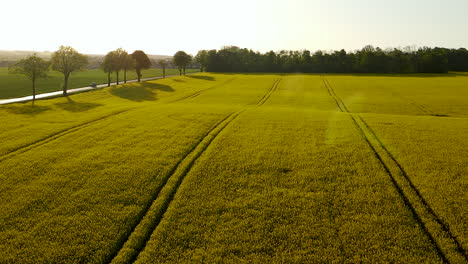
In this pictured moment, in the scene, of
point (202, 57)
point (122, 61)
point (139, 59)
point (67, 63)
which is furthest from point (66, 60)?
point (202, 57)

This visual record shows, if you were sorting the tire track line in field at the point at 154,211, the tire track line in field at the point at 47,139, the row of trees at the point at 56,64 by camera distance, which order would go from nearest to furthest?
the tire track line in field at the point at 154,211 < the tire track line in field at the point at 47,139 < the row of trees at the point at 56,64

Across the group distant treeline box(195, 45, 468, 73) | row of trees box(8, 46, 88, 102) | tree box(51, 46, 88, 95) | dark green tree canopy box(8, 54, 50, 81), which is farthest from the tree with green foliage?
dark green tree canopy box(8, 54, 50, 81)

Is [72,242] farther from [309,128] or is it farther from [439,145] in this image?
[439,145]

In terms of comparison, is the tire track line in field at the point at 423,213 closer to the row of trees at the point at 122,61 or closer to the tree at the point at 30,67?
the tree at the point at 30,67

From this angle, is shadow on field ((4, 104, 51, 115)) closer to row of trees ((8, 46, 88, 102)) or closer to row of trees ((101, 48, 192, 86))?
row of trees ((8, 46, 88, 102))

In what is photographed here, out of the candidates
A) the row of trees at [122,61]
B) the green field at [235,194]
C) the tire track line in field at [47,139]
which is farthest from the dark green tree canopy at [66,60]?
the green field at [235,194]

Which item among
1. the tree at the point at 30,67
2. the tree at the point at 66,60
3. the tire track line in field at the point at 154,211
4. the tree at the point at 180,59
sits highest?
the tree at the point at 180,59
